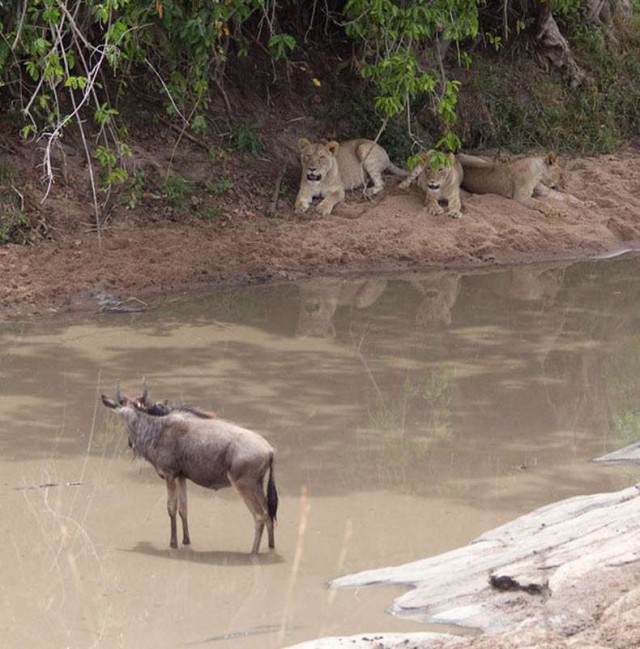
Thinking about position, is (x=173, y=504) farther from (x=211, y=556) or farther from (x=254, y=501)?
(x=254, y=501)

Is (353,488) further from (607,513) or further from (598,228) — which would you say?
(598,228)

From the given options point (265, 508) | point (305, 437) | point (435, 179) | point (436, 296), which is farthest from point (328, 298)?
point (265, 508)

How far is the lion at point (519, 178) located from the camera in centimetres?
1602

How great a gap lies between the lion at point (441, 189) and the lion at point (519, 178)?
55 cm

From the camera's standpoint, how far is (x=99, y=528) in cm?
741

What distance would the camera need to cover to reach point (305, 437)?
898cm

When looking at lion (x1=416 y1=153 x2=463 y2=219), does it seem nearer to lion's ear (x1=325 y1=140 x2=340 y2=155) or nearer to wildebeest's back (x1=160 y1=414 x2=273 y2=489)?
lion's ear (x1=325 y1=140 x2=340 y2=155)

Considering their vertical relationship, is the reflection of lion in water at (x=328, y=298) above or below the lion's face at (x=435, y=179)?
below

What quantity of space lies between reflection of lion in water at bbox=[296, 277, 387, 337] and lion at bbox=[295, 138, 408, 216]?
157 cm

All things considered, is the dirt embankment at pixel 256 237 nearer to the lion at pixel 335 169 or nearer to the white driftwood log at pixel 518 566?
the lion at pixel 335 169

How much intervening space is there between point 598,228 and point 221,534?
30.8 feet

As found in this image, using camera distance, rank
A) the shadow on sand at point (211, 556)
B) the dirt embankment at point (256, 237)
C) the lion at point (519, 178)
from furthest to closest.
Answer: the lion at point (519, 178) → the dirt embankment at point (256, 237) → the shadow on sand at point (211, 556)

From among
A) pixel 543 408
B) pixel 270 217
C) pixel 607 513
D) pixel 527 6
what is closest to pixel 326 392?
pixel 543 408

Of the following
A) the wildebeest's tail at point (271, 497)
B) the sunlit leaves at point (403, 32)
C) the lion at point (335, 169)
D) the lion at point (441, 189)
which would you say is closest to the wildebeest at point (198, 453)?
the wildebeest's tail at point (271, 497)
